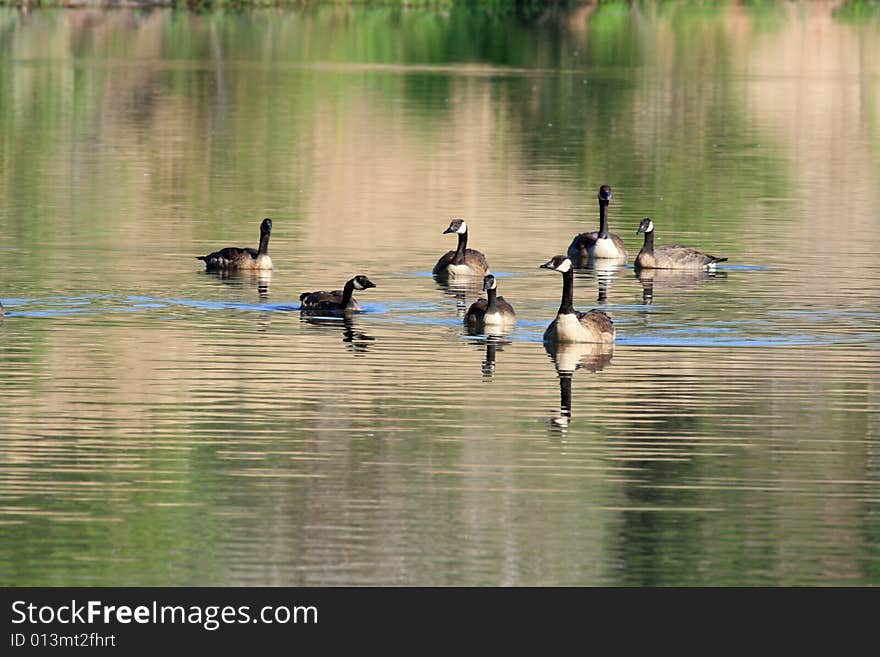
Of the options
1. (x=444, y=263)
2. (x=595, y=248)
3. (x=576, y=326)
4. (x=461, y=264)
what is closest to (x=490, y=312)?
(x=576, y=326)

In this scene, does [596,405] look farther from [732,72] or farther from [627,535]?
[732,72]

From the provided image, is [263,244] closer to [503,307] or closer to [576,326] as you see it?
[503,307]

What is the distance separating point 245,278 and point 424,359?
8.59 meters

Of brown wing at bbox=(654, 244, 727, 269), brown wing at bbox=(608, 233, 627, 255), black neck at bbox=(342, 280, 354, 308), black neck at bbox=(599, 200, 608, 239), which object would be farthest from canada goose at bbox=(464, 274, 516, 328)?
brown wing at bbox=(608, 233, 627, 255)

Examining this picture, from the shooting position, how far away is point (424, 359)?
88.4 feet

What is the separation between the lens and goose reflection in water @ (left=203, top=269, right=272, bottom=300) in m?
34.2

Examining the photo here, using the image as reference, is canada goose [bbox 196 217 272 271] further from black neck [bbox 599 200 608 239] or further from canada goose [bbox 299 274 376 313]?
black neck [bbox 599 200 608 239]

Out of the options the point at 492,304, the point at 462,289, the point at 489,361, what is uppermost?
the point at 462,289

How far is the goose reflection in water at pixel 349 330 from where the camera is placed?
28.0 m

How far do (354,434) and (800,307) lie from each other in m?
11.9

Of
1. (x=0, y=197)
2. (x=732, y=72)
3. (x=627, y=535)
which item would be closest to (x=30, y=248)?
(x=0, y=197)

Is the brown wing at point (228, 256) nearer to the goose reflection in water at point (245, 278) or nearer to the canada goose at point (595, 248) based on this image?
the goose reflection in water at point (245, 278)
